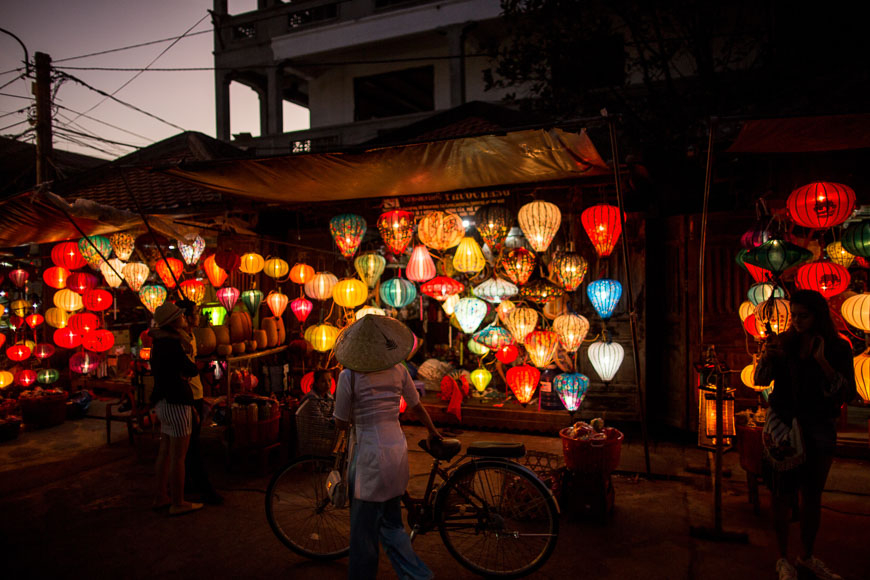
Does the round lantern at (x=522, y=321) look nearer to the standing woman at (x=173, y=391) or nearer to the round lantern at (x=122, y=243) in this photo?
the standing woman at (x=173, y=391)

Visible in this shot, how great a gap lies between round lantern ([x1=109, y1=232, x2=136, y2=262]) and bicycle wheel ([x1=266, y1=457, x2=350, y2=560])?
5.61 meters

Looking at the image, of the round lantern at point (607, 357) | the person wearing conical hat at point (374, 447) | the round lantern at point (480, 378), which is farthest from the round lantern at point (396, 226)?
the person wearing conical hat at point (374, 447)

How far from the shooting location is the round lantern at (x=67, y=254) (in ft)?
25.7

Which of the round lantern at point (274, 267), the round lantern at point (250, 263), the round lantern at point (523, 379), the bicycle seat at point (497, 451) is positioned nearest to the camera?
the bicycle seat at point (497, 451)

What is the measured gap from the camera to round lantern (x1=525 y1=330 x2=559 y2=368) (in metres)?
6.14

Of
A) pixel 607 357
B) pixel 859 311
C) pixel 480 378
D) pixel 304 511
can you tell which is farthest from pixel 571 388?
pixel 304 511

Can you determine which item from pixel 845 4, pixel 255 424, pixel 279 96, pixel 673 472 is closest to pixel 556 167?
pixel 673 472

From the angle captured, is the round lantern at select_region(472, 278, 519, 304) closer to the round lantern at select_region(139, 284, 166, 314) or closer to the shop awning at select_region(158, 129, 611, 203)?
the shop awning at select_region(158, 129, 611, 203)

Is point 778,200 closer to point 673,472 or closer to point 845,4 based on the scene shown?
point 673,472

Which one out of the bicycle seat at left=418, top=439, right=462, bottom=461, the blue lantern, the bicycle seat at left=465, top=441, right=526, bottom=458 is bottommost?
the bicycle seat at left=465, top=441, right=526, bottom=458

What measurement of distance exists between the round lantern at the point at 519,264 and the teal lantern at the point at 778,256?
249 cm

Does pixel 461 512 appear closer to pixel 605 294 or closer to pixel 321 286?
pixel 605 294

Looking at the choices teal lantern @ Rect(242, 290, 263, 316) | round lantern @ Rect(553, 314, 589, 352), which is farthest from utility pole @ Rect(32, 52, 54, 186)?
round lantern @ Rect(553, 314, 589, 352)

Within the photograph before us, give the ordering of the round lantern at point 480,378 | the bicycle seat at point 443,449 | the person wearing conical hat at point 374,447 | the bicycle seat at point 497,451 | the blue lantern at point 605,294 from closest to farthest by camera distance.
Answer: the person wearing conical hat at point 374,447
the bicycle seat at point 443,449
the bicycle seat at point 497,451
the blue lantern at point 605,294
the round lantern at point 480,378
